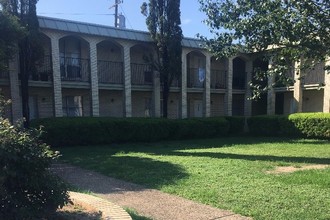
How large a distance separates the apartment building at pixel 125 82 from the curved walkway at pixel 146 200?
30.1ft

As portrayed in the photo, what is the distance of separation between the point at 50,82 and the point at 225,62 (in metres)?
12.7

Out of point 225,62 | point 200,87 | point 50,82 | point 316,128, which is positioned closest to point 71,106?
point 50,82

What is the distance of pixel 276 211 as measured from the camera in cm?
549

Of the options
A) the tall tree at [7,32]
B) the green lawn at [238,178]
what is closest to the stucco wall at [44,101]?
the green lawn at [238,178]

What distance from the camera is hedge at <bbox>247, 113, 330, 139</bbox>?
1816cm

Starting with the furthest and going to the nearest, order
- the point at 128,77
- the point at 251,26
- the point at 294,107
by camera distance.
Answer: the point at 294,107, the point at 128,77, the point at 251,26

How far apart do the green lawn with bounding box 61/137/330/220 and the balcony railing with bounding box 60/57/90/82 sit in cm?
666

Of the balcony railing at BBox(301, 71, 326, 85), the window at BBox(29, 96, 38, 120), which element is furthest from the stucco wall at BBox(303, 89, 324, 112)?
the window at BBox(29, 96, 38, 120)

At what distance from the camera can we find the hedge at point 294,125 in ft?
59.6

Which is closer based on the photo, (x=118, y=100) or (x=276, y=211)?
(x=276, y=211)

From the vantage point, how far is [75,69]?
19172 millimetres

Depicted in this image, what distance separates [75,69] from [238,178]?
44.2 feet

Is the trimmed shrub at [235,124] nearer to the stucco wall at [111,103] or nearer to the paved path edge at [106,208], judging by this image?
the stucco wall at [111,103]

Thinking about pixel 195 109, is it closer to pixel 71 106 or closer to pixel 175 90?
pixel 175 90
